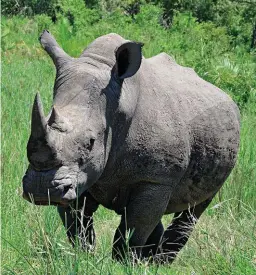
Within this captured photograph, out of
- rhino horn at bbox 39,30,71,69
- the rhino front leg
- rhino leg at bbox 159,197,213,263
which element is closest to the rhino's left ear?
rhino horn at bbox 39,30,71,69

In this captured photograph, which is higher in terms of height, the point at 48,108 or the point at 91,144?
the point at 91,144

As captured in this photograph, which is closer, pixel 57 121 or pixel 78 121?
pixel 57 121

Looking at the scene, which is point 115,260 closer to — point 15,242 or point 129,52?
point 15,242

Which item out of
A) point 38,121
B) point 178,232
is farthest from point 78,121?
point 178,232

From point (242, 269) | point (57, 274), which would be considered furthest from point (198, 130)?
point (57, 274)

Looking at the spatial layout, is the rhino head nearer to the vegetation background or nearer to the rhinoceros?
the rhinoceros

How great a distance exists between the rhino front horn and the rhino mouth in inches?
7.7

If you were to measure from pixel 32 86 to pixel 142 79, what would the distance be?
483cm

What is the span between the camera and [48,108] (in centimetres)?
781

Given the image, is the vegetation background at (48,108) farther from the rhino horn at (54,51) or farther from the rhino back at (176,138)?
the rhino horn at (54,51)

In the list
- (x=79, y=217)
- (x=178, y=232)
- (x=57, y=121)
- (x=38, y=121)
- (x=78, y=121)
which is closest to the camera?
(x=38, y=121)

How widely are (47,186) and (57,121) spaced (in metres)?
0.33

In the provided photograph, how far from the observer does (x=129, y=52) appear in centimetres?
399

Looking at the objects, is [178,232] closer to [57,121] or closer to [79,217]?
[79,217]
